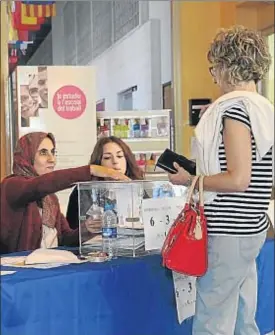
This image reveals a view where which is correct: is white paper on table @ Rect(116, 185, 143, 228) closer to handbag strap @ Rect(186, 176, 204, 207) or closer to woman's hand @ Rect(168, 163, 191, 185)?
woman's hand @ Rect(168, 163, 191, 185)

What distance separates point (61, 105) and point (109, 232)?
178cm

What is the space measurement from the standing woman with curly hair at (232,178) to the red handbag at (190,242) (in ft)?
0.11

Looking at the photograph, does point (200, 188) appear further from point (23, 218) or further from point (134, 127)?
point (134, 127)

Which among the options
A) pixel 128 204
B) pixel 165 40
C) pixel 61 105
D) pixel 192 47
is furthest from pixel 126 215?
pixel 192 47

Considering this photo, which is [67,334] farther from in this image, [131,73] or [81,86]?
[131,73]

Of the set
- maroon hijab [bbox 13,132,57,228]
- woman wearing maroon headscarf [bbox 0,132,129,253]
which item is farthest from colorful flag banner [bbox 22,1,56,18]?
woman wearing maroon headscarf [bbox 0,132,129,253]

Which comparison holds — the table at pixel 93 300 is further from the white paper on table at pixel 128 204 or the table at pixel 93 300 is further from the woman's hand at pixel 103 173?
the woman's hand at pixel 103 173

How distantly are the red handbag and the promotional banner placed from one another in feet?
6.59

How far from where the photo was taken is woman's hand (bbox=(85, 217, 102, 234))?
2.16 m

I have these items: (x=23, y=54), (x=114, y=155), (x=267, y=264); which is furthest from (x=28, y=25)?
(x=267, y=264)

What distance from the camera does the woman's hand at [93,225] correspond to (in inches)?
85.0

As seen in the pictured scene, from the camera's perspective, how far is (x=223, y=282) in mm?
1745

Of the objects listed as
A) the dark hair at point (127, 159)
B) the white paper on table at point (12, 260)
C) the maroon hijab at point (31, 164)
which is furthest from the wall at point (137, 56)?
the white paper on table at point (12, 260)

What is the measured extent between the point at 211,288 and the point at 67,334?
0.43 meters
